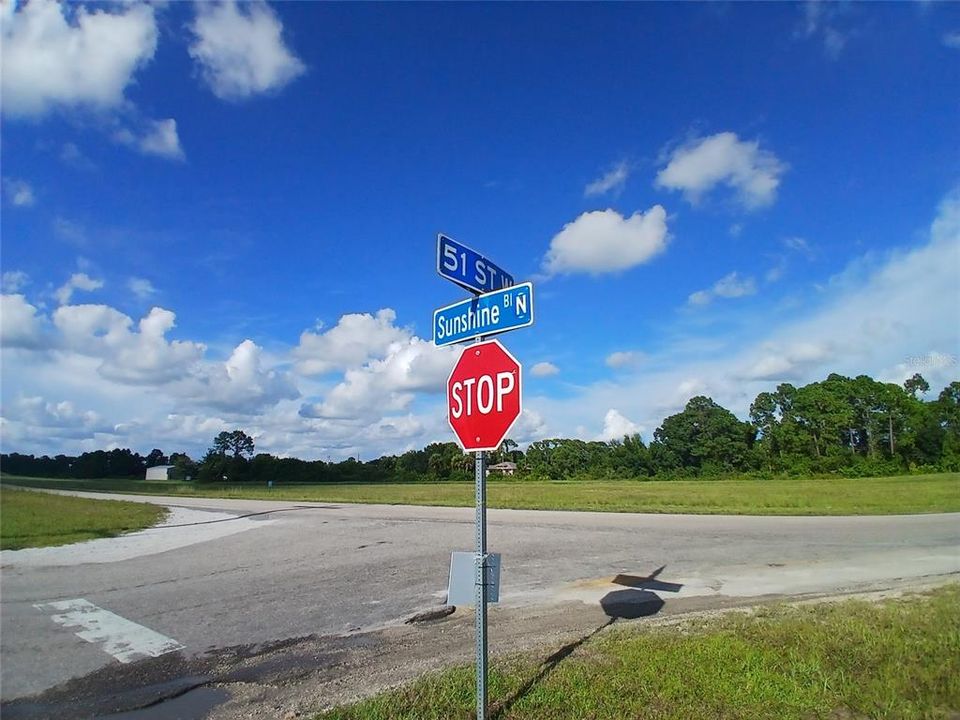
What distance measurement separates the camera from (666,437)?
359 ft

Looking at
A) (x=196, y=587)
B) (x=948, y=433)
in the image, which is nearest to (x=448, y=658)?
(x=196, y=587)

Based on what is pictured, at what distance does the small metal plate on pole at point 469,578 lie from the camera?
400 centimetres

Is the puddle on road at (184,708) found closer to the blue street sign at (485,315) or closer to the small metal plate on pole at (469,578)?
the small metal plate on pole at (469,578)

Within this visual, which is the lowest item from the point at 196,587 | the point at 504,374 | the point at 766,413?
the point at 196,587

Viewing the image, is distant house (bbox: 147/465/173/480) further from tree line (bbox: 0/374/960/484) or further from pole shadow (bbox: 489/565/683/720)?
pole shadow (bbox: 489/565/683/720)

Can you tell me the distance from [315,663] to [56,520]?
22864 millimetres

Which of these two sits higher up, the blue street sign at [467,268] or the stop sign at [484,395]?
the blue street sign at [467,268]

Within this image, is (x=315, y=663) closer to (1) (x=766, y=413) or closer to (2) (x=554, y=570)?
(2) (x=554, y=570)

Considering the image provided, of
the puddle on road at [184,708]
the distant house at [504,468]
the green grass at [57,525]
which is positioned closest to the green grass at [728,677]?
the puddle on road at [184,708]

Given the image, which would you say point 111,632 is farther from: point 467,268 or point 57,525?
point 57,525

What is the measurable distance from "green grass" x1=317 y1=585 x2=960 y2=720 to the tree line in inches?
2691

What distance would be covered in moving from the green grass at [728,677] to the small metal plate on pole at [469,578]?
922mm

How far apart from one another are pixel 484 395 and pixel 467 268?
0.94 meters

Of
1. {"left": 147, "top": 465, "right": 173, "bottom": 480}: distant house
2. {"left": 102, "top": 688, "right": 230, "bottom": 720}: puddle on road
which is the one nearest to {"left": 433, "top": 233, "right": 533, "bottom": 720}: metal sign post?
{"left": 102, "top": 688, "right": 230, "bottom": 720}: puddle on road
